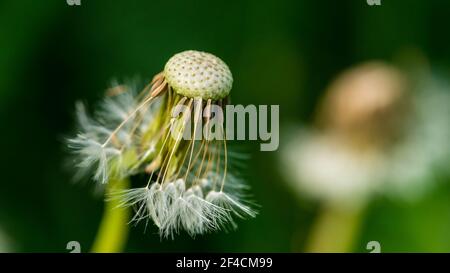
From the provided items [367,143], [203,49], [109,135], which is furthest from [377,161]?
[109,135]

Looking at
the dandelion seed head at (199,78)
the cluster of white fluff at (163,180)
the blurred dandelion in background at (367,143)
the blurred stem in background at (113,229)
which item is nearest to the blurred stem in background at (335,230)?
the blurred dandelion in background at (367,143)

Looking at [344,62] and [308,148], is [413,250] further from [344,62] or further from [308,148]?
[344,62]

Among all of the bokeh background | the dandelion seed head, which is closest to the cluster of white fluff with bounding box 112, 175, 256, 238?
the dandelion seed head

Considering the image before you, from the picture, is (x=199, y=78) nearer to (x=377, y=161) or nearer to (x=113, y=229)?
(x=113, y=229)

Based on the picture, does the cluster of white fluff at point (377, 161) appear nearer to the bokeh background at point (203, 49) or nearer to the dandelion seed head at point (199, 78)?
the bokeh background at point (203, 49)

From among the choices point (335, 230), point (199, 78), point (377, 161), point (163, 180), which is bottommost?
point (335, 230)
